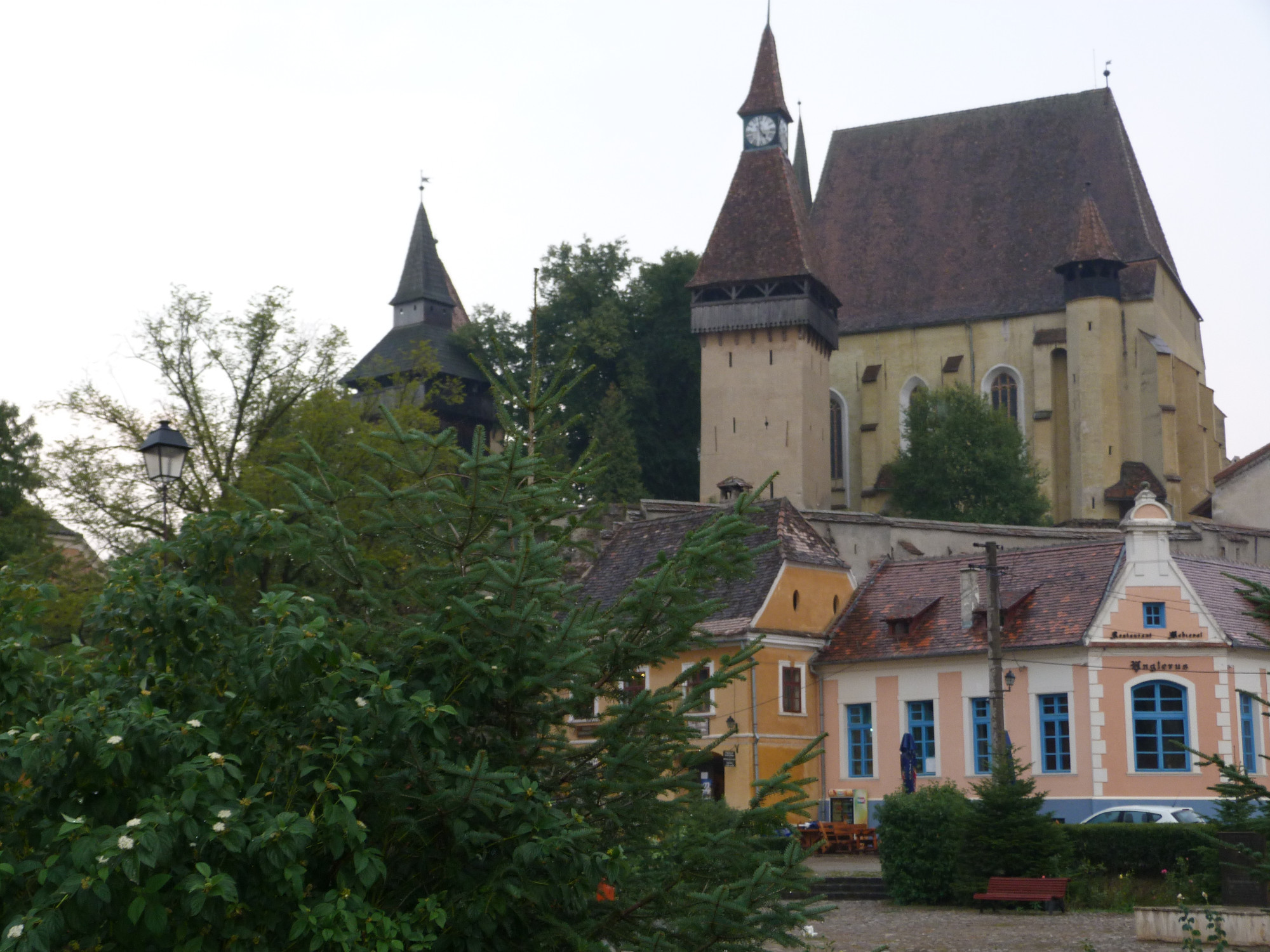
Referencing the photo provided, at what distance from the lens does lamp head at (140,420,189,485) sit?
15445 millimetres

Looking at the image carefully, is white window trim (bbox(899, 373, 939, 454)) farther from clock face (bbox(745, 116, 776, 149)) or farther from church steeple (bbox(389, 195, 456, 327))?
church steeple (bbox(389, 195, 456, 327))

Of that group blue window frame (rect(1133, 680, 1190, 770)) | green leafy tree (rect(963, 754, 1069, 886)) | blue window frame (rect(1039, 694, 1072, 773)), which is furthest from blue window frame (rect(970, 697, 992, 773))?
green leafy tree (rect(963, 754, 1069, 886))

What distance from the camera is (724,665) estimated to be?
22.6 ft

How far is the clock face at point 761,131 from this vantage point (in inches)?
2386

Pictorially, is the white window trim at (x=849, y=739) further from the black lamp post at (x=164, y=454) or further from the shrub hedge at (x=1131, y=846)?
the black lamp post at (x=164, y=454)

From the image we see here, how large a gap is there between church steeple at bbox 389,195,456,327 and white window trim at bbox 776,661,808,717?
42969mm

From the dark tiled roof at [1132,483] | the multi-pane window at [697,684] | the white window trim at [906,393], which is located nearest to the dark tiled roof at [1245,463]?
the dark tiled roof at [1132,483]

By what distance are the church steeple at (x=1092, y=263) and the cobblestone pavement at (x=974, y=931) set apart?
A: 1683 inches

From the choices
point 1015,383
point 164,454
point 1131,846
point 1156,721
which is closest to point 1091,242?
point 1015,383

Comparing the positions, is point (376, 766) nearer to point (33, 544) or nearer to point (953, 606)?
point (953, 606)

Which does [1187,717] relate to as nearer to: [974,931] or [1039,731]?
[1039,731]

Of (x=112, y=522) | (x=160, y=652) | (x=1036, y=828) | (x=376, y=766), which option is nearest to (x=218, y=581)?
(x=160, y=652)

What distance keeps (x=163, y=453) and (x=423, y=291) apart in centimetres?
5840

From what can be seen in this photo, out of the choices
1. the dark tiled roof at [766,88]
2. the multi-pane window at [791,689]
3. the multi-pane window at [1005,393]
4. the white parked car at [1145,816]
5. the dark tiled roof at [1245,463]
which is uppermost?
the dark tiled roof at [766,88]
